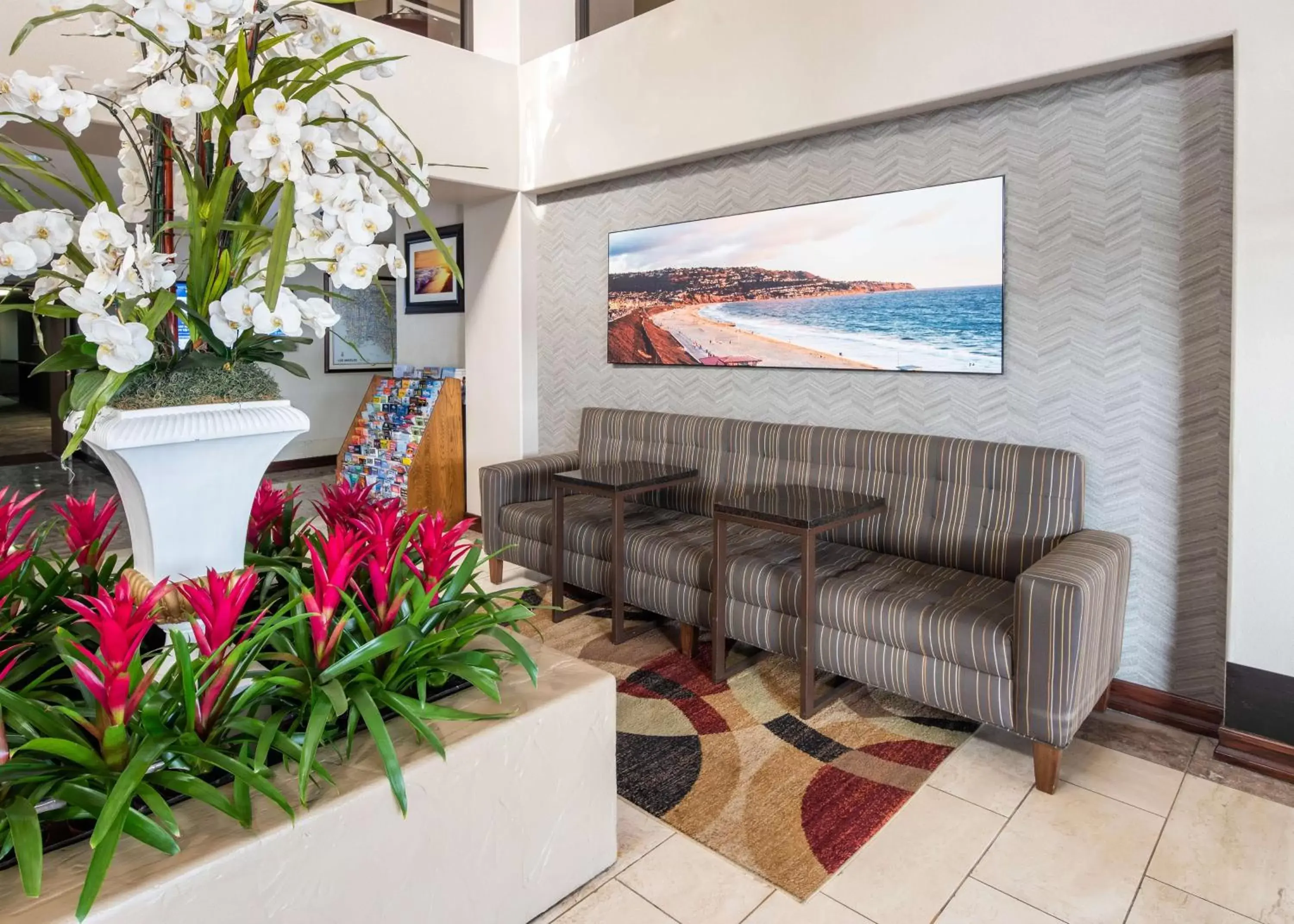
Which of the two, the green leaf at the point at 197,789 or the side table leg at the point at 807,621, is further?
the side table leg at the point at 807,621

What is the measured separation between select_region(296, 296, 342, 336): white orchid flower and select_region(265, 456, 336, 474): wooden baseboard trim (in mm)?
7279

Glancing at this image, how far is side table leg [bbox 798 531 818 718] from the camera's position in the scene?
9.01 ft

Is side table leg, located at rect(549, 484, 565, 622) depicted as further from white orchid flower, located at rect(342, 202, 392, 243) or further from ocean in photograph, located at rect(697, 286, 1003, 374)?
white orchid flower, located at rect(342, 202, 392, 243)

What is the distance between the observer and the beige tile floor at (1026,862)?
1870mm

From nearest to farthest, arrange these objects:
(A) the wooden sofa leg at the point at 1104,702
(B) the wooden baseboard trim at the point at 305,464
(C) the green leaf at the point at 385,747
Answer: (C) the green leaf at the point at 385,747, (A) the wooden sofa leg at the point at 1104,702, (B) the wooden baseboard trim at the point at 305,464

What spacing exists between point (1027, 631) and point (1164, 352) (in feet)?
4.03

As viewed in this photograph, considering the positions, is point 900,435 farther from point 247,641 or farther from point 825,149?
point 247,641

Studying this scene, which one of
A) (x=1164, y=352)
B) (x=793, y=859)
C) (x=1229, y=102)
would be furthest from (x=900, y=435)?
(x=793, y=859)

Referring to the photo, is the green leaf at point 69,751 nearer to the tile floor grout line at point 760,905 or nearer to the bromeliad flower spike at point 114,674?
the bromeliad flower spike at point 114,674

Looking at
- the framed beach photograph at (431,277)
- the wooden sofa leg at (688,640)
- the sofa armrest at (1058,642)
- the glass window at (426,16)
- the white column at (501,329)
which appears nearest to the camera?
the sofa armrest at (1058,642)

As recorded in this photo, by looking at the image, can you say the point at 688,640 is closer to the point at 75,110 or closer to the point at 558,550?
the point at 558,550

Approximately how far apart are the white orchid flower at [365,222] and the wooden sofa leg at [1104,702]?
114 inches

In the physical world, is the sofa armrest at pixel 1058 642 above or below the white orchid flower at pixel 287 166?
below

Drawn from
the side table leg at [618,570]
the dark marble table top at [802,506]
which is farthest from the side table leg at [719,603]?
the side table leg at [618,570]
